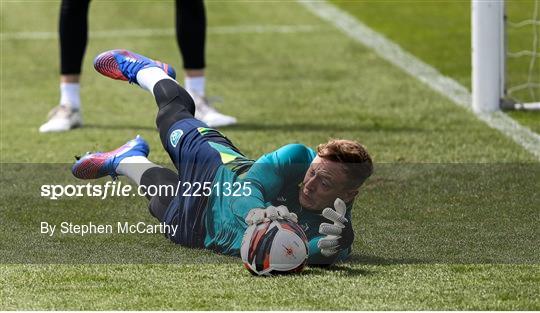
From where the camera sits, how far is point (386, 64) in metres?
10.9

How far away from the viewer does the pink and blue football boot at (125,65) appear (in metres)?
6.81

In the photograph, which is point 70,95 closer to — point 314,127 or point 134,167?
point 314,127

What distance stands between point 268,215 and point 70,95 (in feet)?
12.4

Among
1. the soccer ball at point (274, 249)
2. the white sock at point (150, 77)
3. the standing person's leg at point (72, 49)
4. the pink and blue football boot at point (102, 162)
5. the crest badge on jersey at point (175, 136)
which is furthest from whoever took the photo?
the standing person's leg at point (72, 49)

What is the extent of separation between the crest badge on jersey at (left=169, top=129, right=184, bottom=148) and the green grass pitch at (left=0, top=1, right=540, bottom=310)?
365mm

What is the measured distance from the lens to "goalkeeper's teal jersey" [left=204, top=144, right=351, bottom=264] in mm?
5449

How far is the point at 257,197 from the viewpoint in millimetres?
5449

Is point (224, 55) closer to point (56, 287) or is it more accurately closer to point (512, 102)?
point (512, 102)

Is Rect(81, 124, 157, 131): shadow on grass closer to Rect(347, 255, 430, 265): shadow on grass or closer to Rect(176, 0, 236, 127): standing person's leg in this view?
Rect(176, 0, 236, 127): standing person's leg

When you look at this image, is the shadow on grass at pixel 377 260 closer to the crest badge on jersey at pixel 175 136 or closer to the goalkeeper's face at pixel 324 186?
the goalkeeper's face at pixel 324 186

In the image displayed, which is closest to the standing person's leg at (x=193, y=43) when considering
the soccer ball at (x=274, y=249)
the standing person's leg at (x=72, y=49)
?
the standing person's leg at (x=72, y=49)

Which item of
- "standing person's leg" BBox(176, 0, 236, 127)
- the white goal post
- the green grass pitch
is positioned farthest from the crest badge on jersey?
the white goal post

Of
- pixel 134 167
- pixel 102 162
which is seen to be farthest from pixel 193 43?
pixel 134 167

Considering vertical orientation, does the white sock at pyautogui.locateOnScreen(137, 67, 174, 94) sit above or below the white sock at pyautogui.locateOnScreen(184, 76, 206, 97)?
above
